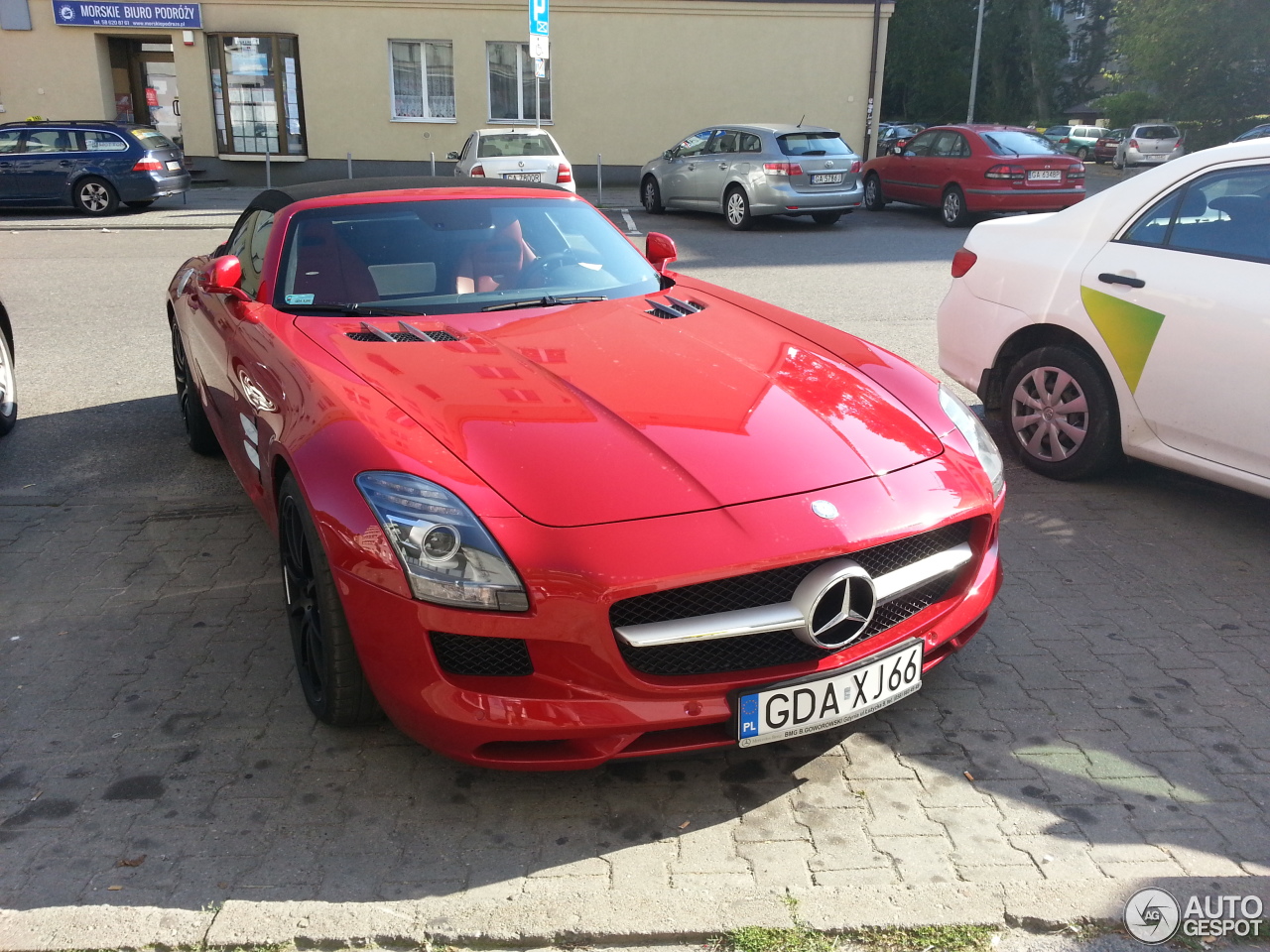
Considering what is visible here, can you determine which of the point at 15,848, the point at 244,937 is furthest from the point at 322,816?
the point at 15,848

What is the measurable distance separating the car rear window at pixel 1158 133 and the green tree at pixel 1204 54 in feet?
8.36

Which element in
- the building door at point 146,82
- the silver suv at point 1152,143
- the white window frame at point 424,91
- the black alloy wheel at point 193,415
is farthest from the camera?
the silver suv at point 1152,143

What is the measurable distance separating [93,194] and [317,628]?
1710cm

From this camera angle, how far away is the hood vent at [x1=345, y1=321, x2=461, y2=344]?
372 centimetres

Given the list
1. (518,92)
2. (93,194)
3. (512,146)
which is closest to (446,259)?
(512,146)

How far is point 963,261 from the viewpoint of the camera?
582 cm

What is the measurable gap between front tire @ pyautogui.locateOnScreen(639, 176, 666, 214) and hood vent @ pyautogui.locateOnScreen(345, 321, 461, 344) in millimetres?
15109

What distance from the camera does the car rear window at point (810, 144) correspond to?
53.0 ft

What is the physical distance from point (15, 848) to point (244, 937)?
0.74 m

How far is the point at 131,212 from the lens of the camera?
18297mm

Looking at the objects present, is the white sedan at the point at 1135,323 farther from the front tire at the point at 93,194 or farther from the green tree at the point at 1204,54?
the green tree at the point at 1204,54

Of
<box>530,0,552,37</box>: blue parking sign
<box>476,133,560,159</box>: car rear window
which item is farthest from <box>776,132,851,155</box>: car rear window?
<box>530,0,552,37</box>: blue parking sign

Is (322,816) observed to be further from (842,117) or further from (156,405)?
(842,117)

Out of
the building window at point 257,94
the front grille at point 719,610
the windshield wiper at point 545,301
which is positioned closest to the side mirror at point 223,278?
the windshield wiper at point 545,301
